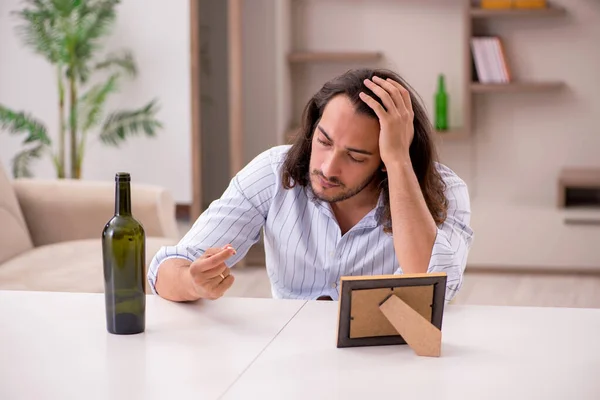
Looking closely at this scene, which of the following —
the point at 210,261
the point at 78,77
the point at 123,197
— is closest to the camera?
→ the point at 123,197

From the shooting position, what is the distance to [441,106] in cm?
500

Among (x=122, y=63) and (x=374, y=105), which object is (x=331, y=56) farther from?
(x=374, y=105)

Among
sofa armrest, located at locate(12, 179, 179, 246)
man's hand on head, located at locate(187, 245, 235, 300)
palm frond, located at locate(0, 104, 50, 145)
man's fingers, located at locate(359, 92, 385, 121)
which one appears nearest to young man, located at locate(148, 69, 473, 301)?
man's fingers, located at locate(359, 92, 385, 121)

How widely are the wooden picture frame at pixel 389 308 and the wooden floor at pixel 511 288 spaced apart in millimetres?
2636

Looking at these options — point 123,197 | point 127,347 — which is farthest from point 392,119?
point 127,347

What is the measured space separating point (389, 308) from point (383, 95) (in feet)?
2.06

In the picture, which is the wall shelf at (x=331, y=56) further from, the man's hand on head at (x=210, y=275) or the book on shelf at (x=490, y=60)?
the man's hand on head at (x=210, y=275)

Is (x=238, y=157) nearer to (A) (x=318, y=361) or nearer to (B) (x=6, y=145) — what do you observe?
(B) (x=6, y=145)

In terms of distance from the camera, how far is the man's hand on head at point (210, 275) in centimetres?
177

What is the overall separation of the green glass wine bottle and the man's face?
0.52m

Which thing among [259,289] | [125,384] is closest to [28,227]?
[259,289]

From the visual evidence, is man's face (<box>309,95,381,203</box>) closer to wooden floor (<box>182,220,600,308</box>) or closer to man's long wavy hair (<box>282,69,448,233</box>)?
man's long wavy hair (<box>282,69,448,233</box>)

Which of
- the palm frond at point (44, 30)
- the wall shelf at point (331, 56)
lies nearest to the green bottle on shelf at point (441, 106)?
the wall shelf at point (331, 56)

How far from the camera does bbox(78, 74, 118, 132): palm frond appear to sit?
5473 millimetres
